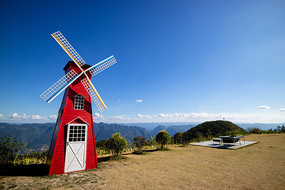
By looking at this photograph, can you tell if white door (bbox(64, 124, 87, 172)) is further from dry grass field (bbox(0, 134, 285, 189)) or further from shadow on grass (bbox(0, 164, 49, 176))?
shadow on grass (bbox(0, 164, 49, 176))

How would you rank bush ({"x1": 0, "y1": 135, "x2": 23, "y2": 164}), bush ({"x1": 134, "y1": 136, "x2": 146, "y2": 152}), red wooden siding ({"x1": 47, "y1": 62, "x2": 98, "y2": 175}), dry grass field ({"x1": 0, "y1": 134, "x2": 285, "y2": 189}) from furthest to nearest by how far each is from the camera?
bush ({"x1": 134, "y1": 136, "x2": 146, "y2": 152})
bush ({"x1": 0, "y1": 135, "x2": 23, "y2": 164})
red wooden siding ({"x1": 47, "y1": 62, "x2": 98, "y2": 175})
dry grass field ({"x1": 0, "y1": 134, "x2": 285, "y2": 189})

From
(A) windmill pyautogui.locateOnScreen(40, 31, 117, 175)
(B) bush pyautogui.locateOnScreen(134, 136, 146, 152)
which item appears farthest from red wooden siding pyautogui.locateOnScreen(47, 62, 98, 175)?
(B) bush pyautogui.locateOnScreen(134, 136, 146, 152)

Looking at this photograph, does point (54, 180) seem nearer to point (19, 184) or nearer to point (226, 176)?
point (19, 184)

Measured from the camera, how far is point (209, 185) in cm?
588

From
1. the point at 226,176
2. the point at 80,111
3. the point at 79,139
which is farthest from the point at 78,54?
the point at 226,176

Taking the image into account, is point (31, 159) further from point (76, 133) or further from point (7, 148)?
point (76, 133)

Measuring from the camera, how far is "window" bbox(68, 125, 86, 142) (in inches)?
324

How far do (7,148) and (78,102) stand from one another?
518cm

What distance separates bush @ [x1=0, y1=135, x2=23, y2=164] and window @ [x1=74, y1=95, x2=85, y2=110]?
4266 millimetres

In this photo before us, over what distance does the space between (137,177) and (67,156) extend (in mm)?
4520

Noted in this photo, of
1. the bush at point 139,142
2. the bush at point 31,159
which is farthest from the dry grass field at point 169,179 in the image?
the bush at point 139,142

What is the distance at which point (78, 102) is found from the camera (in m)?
8.96

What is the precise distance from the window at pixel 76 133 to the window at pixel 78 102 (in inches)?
50.5

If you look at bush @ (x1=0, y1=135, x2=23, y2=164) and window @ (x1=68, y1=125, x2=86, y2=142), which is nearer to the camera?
bush @ (x1=0, y1=135, x2=23, y2=164)
